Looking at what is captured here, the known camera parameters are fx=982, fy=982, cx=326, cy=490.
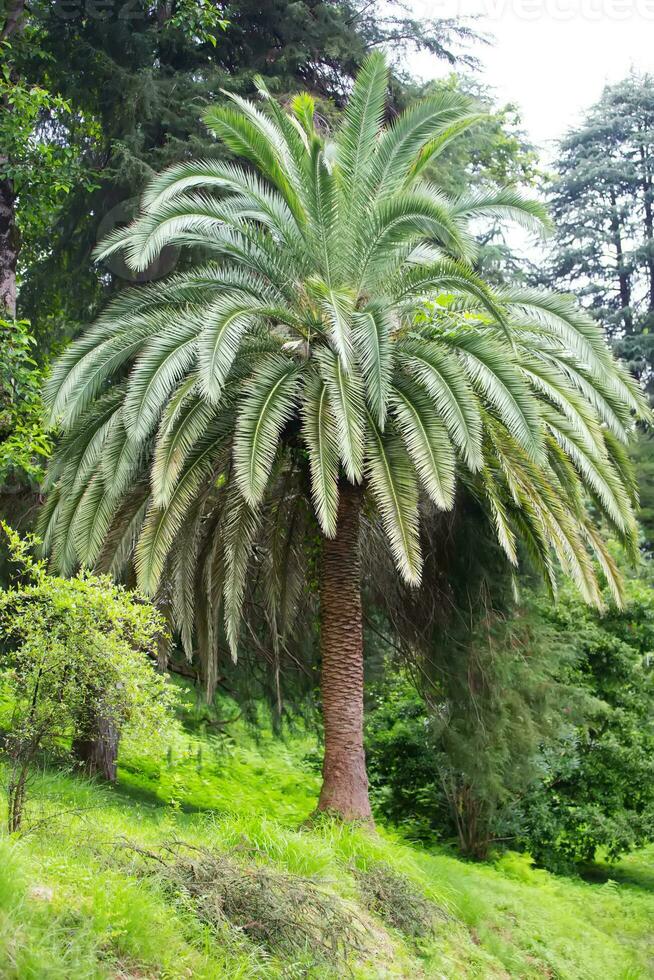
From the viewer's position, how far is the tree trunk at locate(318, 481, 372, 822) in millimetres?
10055

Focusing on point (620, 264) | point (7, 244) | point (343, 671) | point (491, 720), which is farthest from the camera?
point (620, 264)

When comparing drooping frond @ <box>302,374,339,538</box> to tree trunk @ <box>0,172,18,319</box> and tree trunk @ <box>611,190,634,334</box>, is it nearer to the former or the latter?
tree trunk @ <box>0,172,18,319</box>

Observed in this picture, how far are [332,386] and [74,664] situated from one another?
3.80m

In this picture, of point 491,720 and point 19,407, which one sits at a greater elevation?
point 19,407

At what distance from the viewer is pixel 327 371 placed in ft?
30.7

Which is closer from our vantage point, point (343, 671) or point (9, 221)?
point (343, 671)

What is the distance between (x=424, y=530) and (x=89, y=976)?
320 inches

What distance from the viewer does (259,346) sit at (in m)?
10.1

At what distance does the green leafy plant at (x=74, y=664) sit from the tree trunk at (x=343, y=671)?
385 cm

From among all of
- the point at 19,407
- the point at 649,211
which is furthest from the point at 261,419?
the point at 649,211

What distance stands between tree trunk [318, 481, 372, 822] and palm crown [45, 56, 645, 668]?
593 mm

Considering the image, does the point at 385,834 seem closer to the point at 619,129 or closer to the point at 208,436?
the point at 208,436

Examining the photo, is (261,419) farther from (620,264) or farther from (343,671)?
(620,264)

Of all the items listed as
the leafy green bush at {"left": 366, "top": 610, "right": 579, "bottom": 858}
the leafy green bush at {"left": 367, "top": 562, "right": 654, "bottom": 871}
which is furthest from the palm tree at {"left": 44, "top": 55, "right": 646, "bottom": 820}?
the leafy green bush at {"left": 367, "top": 562, "right": 654, "bottom": 871}
